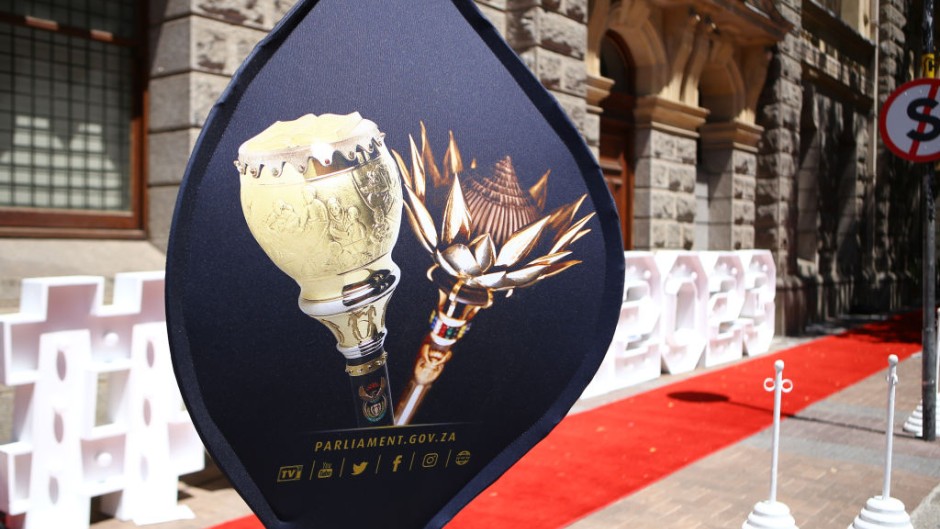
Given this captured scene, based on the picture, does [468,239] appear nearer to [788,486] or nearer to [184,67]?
[788,486]

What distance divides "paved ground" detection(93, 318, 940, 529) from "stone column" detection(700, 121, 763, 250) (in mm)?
6272

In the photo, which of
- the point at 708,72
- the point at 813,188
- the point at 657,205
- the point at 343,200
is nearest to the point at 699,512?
the point at 343,200

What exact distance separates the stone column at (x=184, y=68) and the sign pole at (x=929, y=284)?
16.0ft

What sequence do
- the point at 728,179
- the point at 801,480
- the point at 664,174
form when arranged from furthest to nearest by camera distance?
the point at 728,179 → the point at 664,174 → the point at 801,480

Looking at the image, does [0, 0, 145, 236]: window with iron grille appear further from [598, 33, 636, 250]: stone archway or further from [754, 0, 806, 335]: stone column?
[754, 0, 806, 335]: stone column

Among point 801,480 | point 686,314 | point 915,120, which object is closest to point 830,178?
point 686,314

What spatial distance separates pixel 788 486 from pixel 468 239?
417cm

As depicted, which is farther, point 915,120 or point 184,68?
point 915,120

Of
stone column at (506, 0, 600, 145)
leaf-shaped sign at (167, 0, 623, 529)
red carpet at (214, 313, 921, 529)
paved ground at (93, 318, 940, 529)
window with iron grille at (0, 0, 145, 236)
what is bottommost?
paved ground at (93, 318, 940, 529)

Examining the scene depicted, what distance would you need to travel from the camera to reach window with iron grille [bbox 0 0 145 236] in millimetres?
5922

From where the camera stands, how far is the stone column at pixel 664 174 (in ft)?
38.3

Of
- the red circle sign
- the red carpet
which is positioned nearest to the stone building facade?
the red carpet

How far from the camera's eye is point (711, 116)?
1369cm

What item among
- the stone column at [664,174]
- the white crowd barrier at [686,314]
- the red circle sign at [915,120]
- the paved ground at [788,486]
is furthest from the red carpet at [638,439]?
the red circle sign at [915,120]
